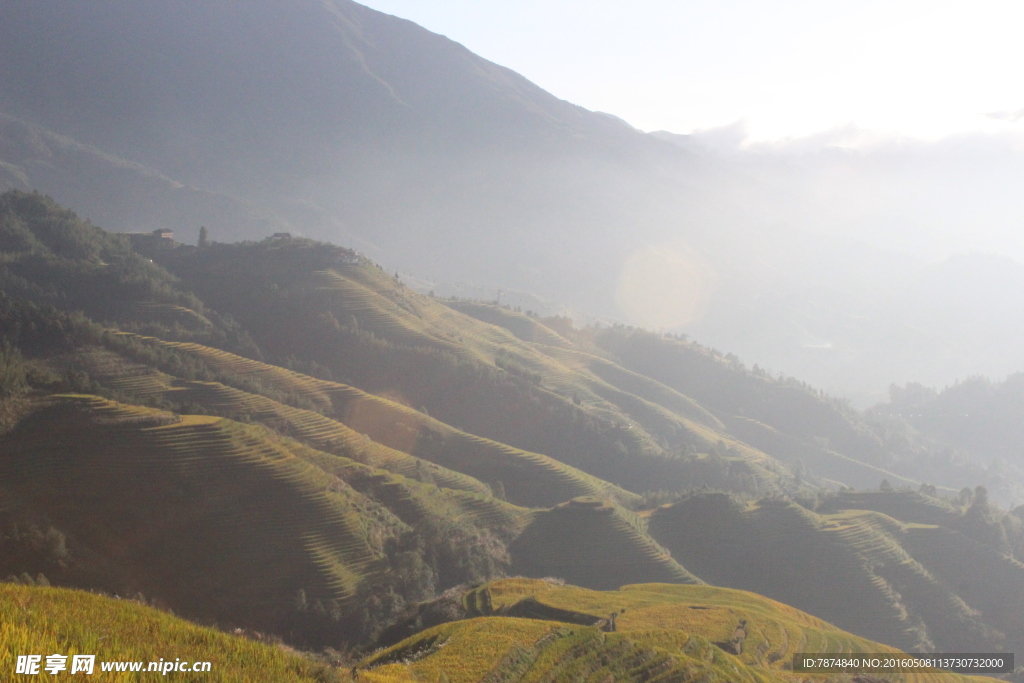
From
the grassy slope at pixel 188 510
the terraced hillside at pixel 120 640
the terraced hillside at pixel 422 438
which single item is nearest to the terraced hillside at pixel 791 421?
the terraced hillside at pixel 422 438

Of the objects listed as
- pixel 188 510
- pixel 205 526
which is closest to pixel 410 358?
pixel 188 510

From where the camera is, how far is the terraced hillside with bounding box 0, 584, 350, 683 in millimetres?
7531

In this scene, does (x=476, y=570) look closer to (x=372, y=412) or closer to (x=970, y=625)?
(x=372, y=412)

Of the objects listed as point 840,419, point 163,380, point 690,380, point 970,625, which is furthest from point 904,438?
point 163,380

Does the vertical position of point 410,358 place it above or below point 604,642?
below

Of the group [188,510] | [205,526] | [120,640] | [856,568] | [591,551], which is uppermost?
[120,640]

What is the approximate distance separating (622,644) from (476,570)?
1147 inches

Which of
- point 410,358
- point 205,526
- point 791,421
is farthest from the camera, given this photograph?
point 791,421

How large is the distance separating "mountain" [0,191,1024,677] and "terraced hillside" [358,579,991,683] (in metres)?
0.50

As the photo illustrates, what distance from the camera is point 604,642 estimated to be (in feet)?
58.7

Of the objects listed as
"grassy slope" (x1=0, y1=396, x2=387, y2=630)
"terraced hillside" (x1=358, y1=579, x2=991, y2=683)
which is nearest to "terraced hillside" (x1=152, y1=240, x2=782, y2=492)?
"grassy slope" (x1=0, y1=396, x2=387, y2=630)

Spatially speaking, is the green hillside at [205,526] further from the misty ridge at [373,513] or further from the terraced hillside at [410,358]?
the terraced hillside at [410,358]

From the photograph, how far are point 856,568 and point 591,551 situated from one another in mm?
23669

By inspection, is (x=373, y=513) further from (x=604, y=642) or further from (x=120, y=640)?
(x=120, y=640)
